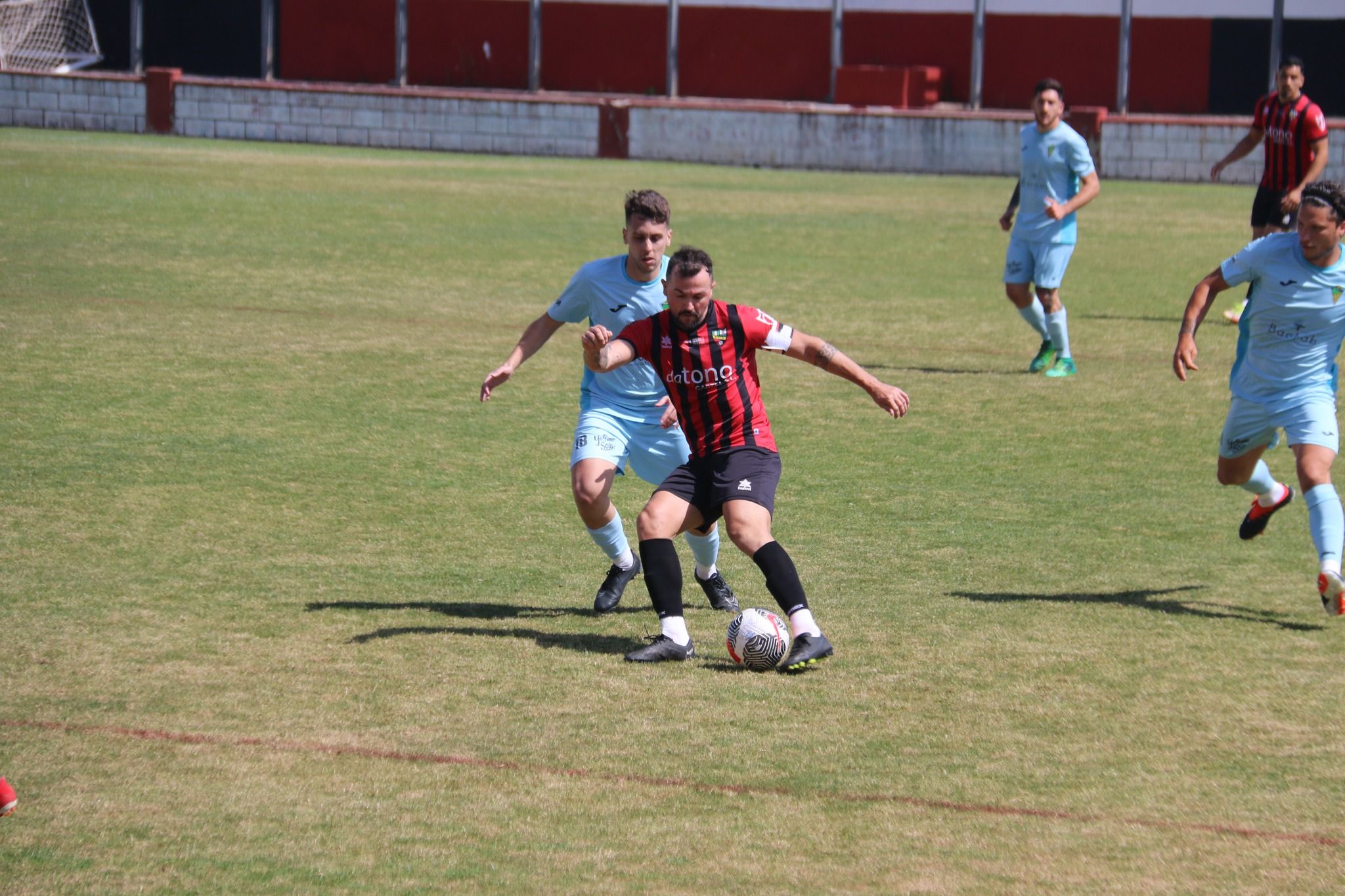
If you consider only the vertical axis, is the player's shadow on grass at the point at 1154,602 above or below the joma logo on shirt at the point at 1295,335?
below

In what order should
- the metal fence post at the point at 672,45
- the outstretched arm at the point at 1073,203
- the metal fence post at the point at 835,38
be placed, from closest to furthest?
the outstretched arm at the point at 1073,203 < the metal fence post at the point at 672,45 < the metal fence post at the point at 835,38

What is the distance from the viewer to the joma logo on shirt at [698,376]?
22.6 ft

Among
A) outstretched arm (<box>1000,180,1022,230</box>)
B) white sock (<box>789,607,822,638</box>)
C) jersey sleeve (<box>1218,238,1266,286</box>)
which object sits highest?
outstretched arm (<box>1000,180,1022,230</box>)

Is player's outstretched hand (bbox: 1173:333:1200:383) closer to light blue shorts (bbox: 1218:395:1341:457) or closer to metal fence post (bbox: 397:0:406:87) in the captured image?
light blue shorts (bbox: 1218:395:1341:457)

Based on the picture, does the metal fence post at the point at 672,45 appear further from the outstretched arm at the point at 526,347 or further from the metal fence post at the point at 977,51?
the outstretched arm at the point at 526,347

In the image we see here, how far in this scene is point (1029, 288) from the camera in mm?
13773

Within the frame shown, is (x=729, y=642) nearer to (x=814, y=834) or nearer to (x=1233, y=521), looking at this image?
(x=814, y=834)

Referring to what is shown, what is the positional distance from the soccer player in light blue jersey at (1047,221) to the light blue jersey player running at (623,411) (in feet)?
21.4

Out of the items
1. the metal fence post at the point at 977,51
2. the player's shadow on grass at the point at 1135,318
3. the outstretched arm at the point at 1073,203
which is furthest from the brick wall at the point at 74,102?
the outstretched arm at the point at 1073,203

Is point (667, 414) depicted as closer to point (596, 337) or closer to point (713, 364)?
point (713, 364)

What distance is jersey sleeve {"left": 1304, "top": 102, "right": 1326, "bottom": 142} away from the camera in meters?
15.0

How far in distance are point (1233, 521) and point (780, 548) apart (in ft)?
12.9

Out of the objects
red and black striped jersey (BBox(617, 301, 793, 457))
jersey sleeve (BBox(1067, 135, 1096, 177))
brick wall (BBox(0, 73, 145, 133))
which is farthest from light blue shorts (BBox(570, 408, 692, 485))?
brick wall (BBox(0, 73, 145, 133))

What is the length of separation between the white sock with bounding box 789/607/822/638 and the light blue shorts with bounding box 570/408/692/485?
1.16 meters
